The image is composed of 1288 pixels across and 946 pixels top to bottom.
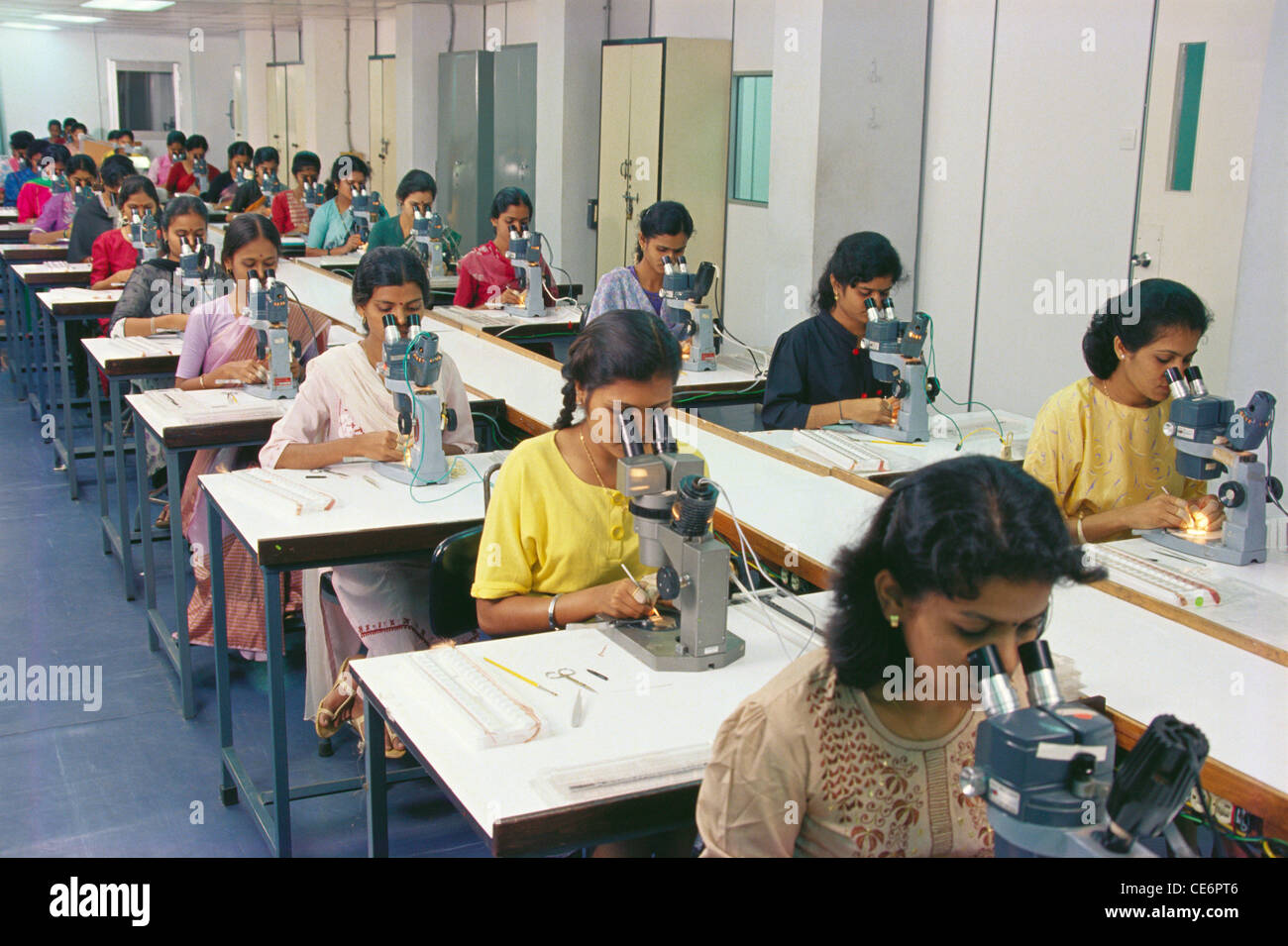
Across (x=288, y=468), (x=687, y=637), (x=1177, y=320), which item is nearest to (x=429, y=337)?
(x=288, y=468)

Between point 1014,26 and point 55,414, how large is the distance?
502 centimetres

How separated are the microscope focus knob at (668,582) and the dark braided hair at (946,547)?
23.3 inches

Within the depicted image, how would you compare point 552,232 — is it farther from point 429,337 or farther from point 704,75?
point 429,337

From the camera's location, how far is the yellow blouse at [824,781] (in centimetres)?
129

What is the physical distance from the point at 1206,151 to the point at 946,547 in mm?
3864

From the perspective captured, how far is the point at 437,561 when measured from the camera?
235 centimetres

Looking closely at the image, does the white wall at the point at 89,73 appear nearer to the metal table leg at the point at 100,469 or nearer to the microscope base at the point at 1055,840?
the metal table leg at the point at 100,469

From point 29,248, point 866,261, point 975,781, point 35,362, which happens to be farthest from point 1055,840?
point 29,248

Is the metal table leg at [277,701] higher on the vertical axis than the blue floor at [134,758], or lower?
higher

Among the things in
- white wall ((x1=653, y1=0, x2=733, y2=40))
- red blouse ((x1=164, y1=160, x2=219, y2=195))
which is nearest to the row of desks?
white wall ((x1=653, y1=0, x2=733, y2=40))

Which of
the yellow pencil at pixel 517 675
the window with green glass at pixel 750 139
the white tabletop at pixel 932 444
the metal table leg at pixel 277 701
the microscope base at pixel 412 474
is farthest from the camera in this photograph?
the window with green glass at pixel 750 139

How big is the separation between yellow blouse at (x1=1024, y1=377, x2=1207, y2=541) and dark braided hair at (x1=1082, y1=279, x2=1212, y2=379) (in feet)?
0.38

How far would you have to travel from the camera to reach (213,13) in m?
11.7

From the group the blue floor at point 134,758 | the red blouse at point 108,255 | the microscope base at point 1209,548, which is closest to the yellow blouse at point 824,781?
the microscope base at point 1209,548
